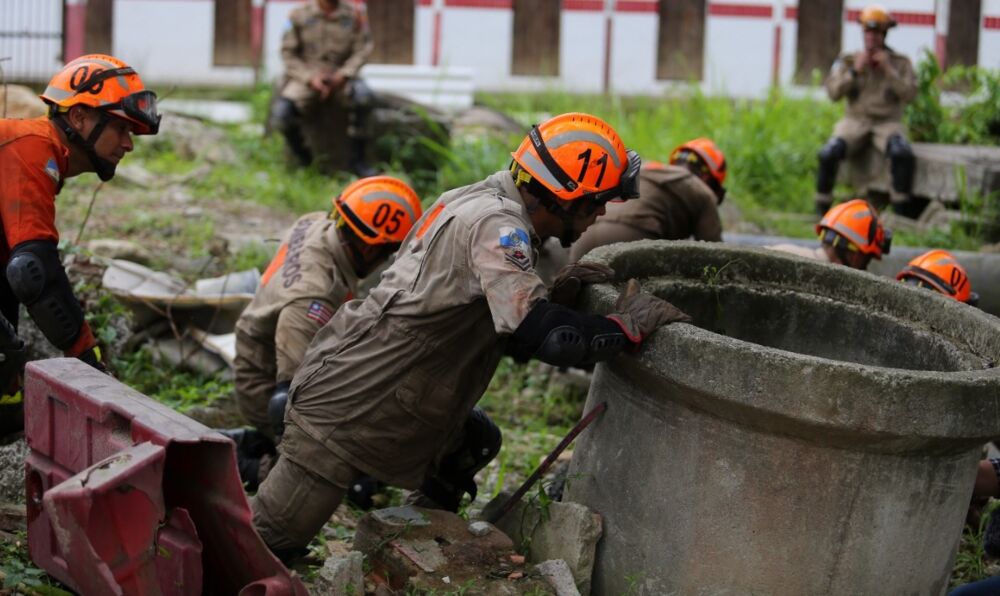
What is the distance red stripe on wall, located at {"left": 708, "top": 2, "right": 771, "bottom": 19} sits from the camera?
15.2 meters

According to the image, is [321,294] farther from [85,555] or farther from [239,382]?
[85,555]

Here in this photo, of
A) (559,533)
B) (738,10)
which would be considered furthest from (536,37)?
(559,533)

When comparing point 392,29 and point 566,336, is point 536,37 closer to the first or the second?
point 392,29

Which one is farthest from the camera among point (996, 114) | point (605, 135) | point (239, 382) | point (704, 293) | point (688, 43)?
point (688, 43)

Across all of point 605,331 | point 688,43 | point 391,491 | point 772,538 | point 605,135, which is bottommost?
point 391,491

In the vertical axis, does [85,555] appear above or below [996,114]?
below

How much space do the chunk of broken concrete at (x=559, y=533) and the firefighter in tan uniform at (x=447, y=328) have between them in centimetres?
37

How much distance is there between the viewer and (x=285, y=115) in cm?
1138

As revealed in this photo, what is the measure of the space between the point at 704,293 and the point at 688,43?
10.9 metres

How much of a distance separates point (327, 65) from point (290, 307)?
6825 mm

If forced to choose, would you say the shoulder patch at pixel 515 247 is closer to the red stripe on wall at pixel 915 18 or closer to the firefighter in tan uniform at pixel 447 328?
the firefighter in tan uniform at pixel 447 328

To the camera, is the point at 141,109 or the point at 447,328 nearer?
the point at 447,328

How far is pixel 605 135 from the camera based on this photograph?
417 cm

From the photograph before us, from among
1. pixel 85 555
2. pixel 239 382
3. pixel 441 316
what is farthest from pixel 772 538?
pixel 239 382
